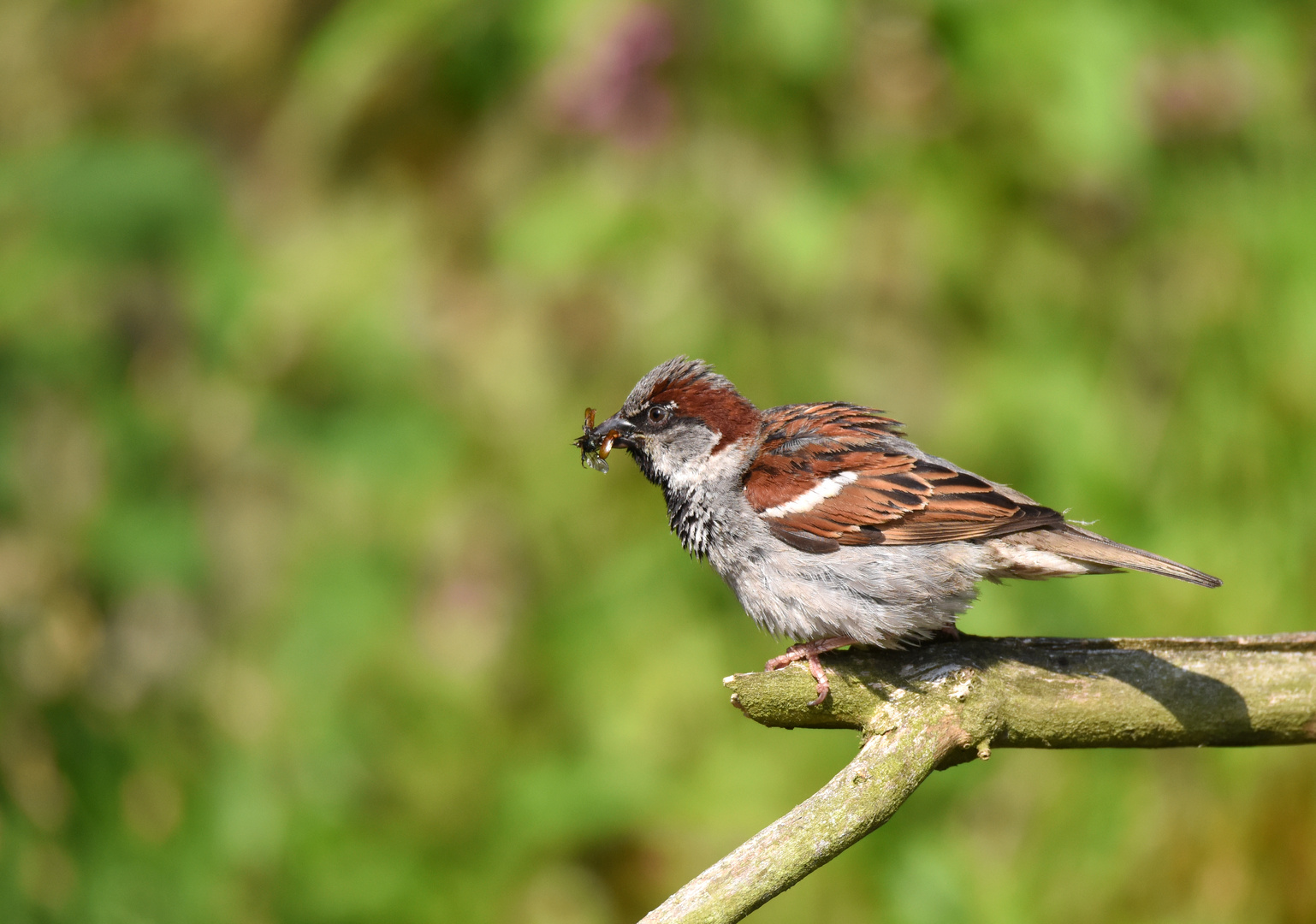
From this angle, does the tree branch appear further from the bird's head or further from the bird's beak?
the bird's beak

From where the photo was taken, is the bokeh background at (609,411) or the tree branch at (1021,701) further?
the bokeh background at (609,411)

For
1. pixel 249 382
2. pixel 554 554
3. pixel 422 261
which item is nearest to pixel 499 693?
pixel 554 554

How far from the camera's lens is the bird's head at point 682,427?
3.24m

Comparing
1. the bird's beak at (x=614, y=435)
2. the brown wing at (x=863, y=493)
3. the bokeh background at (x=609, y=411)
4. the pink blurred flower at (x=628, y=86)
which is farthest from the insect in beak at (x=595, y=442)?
the pink blurred flower at (x=628, y=86)

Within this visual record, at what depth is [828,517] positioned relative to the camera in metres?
3.03

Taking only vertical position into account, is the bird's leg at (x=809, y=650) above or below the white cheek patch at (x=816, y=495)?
below

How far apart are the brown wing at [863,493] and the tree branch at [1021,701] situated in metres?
0.35

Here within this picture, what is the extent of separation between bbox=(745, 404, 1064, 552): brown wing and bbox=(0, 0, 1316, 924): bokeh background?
110 centimetres

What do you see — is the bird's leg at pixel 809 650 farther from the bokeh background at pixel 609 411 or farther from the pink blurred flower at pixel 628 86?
the pink blurred flower at pixel 628 86

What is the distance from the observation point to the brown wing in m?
2.93

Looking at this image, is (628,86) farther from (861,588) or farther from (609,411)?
(861,588)

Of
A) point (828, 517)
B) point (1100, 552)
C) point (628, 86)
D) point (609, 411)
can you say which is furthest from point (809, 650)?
point (628, 86)

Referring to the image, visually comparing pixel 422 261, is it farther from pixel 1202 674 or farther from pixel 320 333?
pixel 1202 674

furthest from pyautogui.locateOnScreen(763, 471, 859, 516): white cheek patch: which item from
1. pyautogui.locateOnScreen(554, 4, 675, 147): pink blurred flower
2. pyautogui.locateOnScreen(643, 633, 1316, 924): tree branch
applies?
pyautogui.locateOnScreen(554, 4, 675, 147): pink blurred flower
